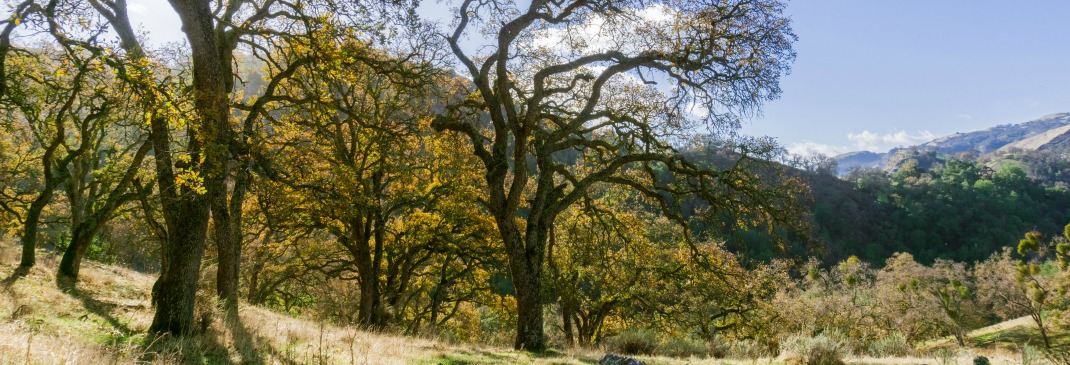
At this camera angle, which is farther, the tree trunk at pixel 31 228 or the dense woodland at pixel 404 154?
the tree trunk at pixel 31 228

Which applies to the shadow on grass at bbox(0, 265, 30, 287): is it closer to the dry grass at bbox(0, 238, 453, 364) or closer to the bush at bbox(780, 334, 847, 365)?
the dry grass at bbox(0, 238, 453, 364)

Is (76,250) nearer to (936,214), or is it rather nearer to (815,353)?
(815,353)

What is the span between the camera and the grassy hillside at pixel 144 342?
470cm

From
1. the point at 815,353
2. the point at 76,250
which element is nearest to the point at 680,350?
the point at 815,353

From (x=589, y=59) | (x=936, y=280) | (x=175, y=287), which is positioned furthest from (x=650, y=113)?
(x=936, y=280)

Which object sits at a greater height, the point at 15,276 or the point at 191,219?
the point at 191,219

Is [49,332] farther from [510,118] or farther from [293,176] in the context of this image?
[510,118]

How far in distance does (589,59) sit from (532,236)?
13.5 ft

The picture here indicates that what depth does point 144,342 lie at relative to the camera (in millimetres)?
6363

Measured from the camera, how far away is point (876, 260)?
106m

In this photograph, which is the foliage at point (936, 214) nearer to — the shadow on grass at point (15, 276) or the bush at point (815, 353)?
the bush at point (815, 353)

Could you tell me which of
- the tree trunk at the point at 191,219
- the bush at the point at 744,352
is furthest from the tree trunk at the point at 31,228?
the bush at the point at 744,352

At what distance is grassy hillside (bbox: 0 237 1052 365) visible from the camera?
185 inches

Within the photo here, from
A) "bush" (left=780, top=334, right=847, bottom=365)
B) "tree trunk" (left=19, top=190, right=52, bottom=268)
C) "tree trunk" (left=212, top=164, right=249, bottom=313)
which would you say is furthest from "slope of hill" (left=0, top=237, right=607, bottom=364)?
"bush" (left=780, top=334, right=847, bottom=365)
